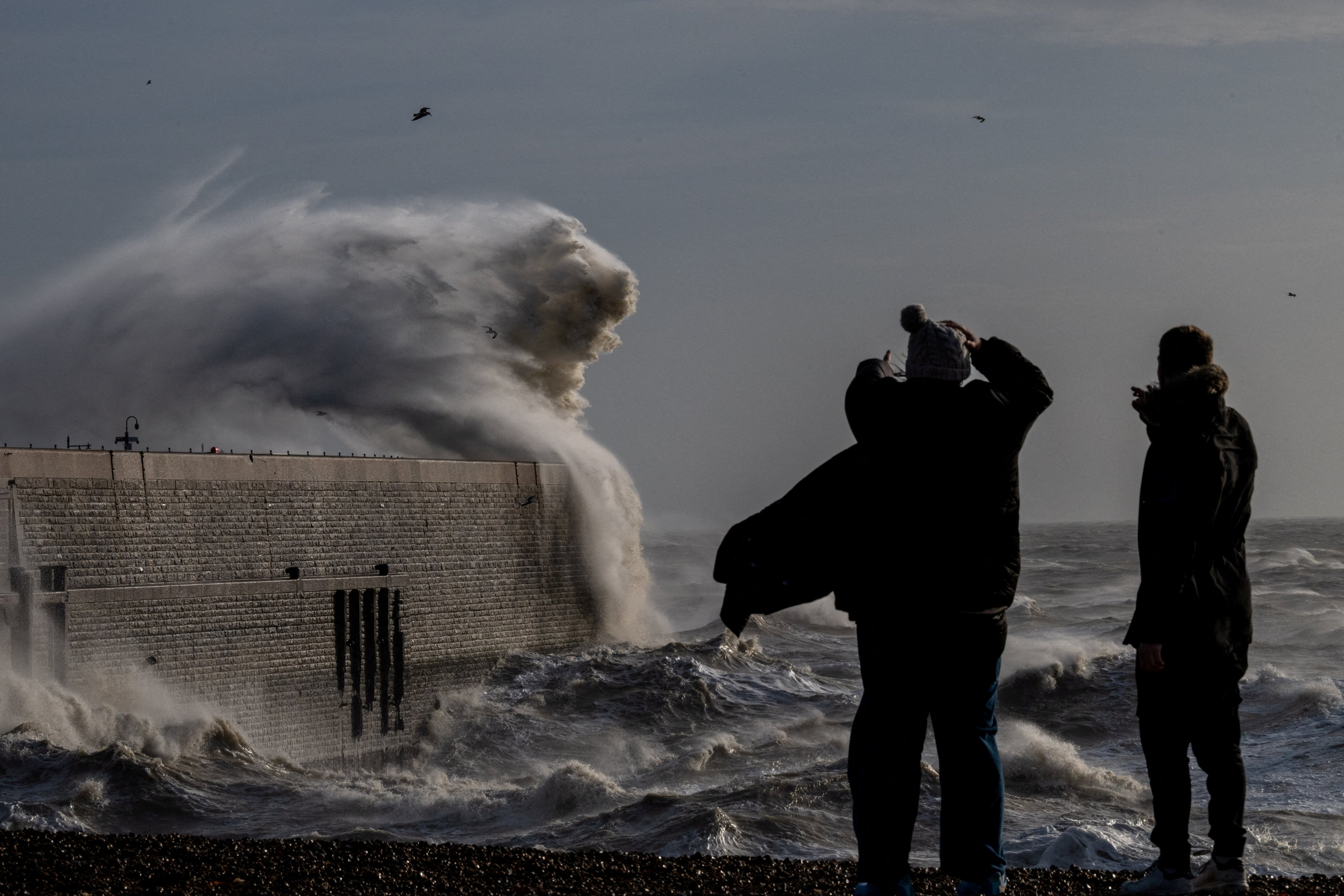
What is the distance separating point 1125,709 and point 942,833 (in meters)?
21.8

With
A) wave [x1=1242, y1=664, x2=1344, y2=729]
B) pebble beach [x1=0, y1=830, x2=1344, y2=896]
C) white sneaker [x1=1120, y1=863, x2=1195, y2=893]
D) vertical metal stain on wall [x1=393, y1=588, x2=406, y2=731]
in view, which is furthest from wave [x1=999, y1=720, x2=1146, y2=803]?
vertical metal stain on wall [x1=393, y1=588, x2=406, y2=731]

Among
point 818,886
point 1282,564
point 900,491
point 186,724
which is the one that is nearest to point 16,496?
point 186,724

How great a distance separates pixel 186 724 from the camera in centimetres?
2097

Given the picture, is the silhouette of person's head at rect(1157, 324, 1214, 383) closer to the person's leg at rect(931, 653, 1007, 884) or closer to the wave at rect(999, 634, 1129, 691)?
the person's leg at rect(931, 653, 1007, 884)

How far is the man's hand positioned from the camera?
451cm

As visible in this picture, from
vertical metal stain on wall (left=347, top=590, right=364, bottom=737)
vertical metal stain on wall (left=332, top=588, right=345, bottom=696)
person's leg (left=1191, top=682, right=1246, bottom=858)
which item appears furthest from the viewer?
vertical metal stain on wall (left=347, top=590, right=364, bottom=737)

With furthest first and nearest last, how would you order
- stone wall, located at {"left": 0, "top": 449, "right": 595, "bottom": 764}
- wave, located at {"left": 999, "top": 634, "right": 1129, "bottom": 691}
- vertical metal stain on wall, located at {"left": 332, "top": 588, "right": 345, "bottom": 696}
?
wave, located at {"left": 999, "top": 634, "right": 1129, "bottom": 691} → vertical metal stain on wall, located at {"left": 332, "top": 588, "right": 345, "bottom": 696} → stone wall, located at {"left": 0, "top": 449, "right": 595, "bottom": 764}

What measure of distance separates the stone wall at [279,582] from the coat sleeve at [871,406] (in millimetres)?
18251

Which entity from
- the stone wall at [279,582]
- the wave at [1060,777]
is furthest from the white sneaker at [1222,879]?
the stone wall at [279,582]

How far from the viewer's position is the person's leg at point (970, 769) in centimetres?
437

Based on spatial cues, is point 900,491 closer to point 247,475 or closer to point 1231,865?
point 1231,865

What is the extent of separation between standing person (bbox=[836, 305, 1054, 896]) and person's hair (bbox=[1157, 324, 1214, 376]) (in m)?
0.71

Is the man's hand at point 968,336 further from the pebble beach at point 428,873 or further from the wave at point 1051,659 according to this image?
the wave at point 1051,659

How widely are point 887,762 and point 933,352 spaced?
48.4 inches
